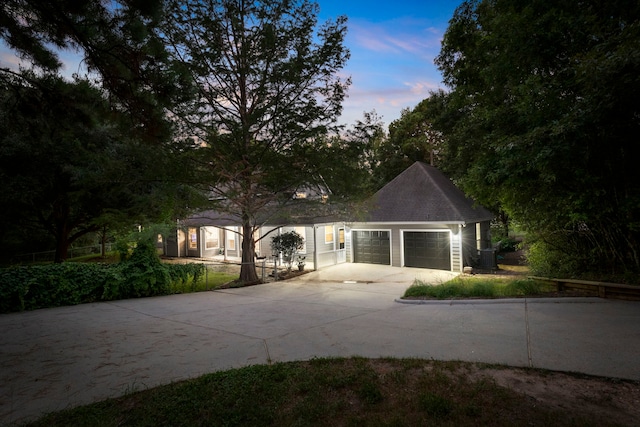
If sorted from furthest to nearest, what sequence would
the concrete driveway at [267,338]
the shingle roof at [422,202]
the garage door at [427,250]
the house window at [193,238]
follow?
1. the house window at [193,238]
2. the shingle roof at [422,202]
3. the garage door at [427,250]
4. the concrete driveway at [267,338]

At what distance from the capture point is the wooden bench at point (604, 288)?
760 centimetres

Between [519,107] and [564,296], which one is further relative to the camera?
[519,107]

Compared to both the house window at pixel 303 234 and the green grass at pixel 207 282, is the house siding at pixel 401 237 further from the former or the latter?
the green grass at pixel 207 282

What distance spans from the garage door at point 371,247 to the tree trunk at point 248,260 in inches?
254

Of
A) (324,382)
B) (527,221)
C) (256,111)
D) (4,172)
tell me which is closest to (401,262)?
(527,221)

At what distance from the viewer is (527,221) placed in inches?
406

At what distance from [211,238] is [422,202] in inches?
545

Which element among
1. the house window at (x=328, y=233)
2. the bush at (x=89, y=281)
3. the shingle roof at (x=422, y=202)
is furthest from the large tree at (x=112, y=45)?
the house window at (x=328, y=233)

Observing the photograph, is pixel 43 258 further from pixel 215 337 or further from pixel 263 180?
pixel 215 337

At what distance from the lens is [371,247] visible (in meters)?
17.7

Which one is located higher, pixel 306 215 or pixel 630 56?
pixel 630 56

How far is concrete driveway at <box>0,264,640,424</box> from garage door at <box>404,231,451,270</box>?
→ 7.14m

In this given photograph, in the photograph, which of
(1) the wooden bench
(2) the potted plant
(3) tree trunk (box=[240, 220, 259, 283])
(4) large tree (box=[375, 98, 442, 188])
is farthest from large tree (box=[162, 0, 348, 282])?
(4) large tree (box=[375, 98, 442, 188])

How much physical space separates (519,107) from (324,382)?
8878mm
